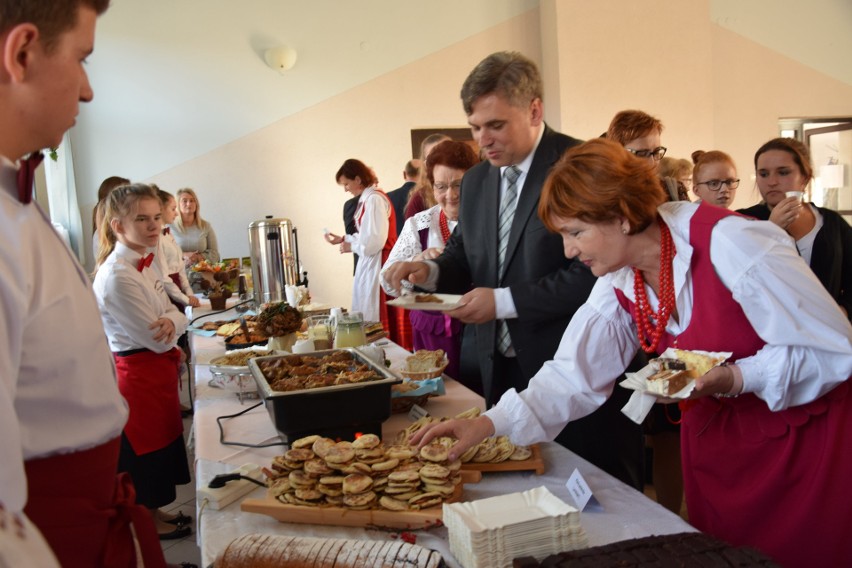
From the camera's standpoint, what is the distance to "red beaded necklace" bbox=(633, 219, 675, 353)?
1448 mm

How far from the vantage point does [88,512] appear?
104 centimetres

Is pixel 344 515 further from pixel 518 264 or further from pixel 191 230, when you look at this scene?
pixel 191 230

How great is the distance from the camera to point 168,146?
7105mm

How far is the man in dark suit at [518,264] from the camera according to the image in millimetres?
1914

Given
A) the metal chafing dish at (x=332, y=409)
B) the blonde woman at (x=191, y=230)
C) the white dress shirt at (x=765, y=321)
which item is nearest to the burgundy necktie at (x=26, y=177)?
the metal chafing dish at (x=332, y=409)

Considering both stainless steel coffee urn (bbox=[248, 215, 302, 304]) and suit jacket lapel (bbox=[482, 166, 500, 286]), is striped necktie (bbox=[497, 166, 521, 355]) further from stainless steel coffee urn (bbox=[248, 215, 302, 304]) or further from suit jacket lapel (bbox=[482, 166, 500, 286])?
stainless steel coffee urn (bbox=[248, 215, 302, 304])

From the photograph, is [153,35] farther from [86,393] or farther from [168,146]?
[86,393]

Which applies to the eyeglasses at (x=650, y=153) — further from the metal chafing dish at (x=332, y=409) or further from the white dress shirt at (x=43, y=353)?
the white dress shirt at (x=43, y=353)

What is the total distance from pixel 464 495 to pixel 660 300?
0.58m

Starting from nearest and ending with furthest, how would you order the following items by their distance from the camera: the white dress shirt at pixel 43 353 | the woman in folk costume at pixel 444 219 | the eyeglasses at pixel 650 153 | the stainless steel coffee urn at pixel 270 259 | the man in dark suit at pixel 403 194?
the white dress shirt at pixel 43 353 → the eyeglasses at pixel 650 153 → the woman in folk costume at pixel 444 219 → the stainless steel coffee urn at pixel 270 259 → the man in dark suit at pixel 403 194

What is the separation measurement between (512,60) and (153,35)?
19.8ft

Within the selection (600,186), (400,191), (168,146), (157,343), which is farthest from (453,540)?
(168,146)

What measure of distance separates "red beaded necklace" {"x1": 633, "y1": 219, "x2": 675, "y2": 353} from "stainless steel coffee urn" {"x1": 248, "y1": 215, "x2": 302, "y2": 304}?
10.1 feet

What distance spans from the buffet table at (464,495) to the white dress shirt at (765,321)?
0.35 feet
